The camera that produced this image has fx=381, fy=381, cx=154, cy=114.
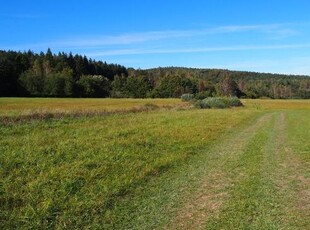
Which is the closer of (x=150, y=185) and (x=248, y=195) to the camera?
(x=248, y=195)

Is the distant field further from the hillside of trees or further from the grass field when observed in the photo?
the hillside of trees

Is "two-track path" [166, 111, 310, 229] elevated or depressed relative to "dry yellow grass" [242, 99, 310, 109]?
elevated

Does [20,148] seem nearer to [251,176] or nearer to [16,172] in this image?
[16,172]

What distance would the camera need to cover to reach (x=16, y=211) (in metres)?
7.33

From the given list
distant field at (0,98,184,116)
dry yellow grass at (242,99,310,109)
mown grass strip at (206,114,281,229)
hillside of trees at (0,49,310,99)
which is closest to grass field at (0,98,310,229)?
mown grass strip at (206,114,281,229)

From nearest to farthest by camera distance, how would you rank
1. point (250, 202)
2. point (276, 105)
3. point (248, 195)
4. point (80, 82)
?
point (250, 202), point (248, 195), point (276, 105), point (80, 82)

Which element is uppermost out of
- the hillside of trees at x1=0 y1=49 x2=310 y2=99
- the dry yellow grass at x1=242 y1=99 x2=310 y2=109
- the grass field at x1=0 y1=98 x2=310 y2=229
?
the hillside of trees at x1=0 y1=49 x2=310 y2=99

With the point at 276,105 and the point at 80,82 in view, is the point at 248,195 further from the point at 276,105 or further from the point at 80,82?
the point at 80,82

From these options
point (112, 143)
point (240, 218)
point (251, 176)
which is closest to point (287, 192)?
point (251, 176)

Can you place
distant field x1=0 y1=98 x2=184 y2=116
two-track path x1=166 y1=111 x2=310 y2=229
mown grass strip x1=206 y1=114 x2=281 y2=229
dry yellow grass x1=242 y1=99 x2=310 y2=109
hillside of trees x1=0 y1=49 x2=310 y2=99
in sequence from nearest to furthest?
mown grass strip x1=206 y1=114 x2=281 y2=229 → two-track path x1=166 y1=111 x2=310 y2=229 → distant field x1=0 y1=98 x2=184 y2=116 → dry yellow grass x1=242 y1=99 x2=310 y2=109 → hillside of trees x1=0 y1=49 x2=310 y2=99

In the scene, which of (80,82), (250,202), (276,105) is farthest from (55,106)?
(250,202)

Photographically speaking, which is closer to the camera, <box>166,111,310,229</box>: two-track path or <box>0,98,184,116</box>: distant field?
<box>166,111,310,229</box>: two-track path

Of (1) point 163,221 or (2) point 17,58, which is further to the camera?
(2) point 17,58

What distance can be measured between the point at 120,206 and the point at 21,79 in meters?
107
